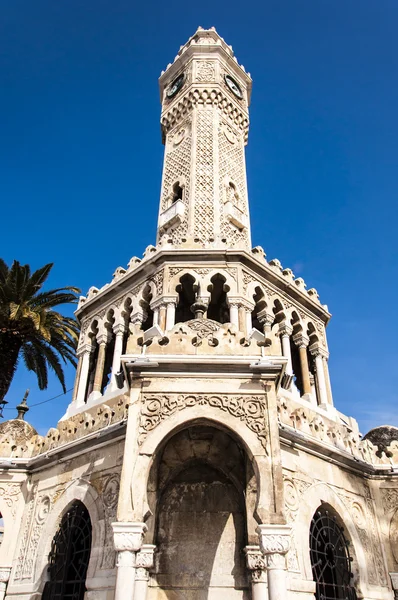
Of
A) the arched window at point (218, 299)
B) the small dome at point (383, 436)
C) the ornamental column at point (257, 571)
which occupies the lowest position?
the ornamental column at point (257, 571)

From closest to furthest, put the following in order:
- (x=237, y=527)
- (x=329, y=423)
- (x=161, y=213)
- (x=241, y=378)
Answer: (x=241, y=378) → (x=237, y=527) → (x=329, y=423) → (x=161, y=213)

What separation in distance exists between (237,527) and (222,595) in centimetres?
106

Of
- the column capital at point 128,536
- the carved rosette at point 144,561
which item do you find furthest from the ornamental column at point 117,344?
the column capital at point 128,536

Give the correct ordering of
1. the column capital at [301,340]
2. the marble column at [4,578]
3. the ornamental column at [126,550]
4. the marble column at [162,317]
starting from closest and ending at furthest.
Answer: the ornamental column at [126,550]
the marble column at [4,578]
the marble column at [162,317]
the column capital at [301,340]

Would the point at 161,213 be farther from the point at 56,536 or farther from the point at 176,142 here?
the point at 56,536

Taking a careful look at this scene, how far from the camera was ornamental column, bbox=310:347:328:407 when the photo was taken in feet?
46.9

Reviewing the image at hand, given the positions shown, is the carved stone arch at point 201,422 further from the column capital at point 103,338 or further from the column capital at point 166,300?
the column capital at point 103,338

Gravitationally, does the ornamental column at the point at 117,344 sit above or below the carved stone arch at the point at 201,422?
above

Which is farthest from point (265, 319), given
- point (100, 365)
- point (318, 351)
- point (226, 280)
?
point (100, 365)

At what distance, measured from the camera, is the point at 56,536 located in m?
9.70

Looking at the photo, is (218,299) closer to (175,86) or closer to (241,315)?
(241,315)

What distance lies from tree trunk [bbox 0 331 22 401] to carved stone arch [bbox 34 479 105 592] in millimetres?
5800

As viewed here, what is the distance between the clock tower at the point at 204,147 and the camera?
1528cm

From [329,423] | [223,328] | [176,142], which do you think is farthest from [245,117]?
[223,328]
